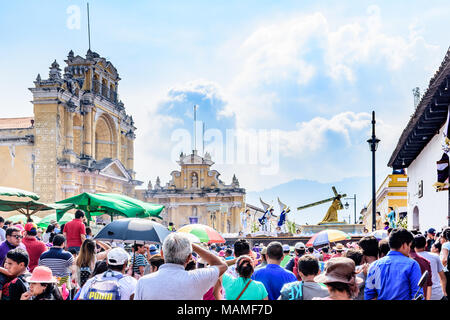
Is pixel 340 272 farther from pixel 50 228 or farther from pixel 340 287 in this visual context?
pixel 50 228

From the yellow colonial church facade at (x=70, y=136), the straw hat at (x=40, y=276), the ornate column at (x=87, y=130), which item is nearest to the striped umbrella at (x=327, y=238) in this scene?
the straw hat at (x=40, y=276)

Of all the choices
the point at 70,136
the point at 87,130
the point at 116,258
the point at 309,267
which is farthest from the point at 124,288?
the point at 87,130

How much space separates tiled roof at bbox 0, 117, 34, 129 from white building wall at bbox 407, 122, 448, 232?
30.3 metres

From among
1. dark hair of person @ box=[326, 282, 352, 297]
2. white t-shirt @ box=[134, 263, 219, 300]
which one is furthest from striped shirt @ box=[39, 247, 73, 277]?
dark hair of person @ box=[326, 282, 352, 297]

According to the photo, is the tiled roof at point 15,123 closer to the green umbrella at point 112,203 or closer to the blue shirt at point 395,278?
the green umbrella at point 112,203

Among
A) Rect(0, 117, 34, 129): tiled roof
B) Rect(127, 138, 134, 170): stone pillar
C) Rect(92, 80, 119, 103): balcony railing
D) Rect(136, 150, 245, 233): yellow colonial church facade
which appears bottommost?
Rect(136, 150, 245, 233): yellow colonial church facade

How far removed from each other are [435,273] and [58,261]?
5275 mm

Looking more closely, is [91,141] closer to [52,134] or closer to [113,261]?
[52,134]

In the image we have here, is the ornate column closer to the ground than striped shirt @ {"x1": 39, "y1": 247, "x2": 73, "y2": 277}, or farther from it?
farther from it

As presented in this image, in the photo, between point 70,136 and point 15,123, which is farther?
point 15,123

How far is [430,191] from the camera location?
69.1 feet

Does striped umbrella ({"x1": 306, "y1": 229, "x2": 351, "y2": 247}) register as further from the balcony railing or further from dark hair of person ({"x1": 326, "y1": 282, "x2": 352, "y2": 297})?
the balcony railing

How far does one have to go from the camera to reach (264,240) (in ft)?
126

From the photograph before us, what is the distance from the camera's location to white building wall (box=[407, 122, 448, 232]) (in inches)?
724
